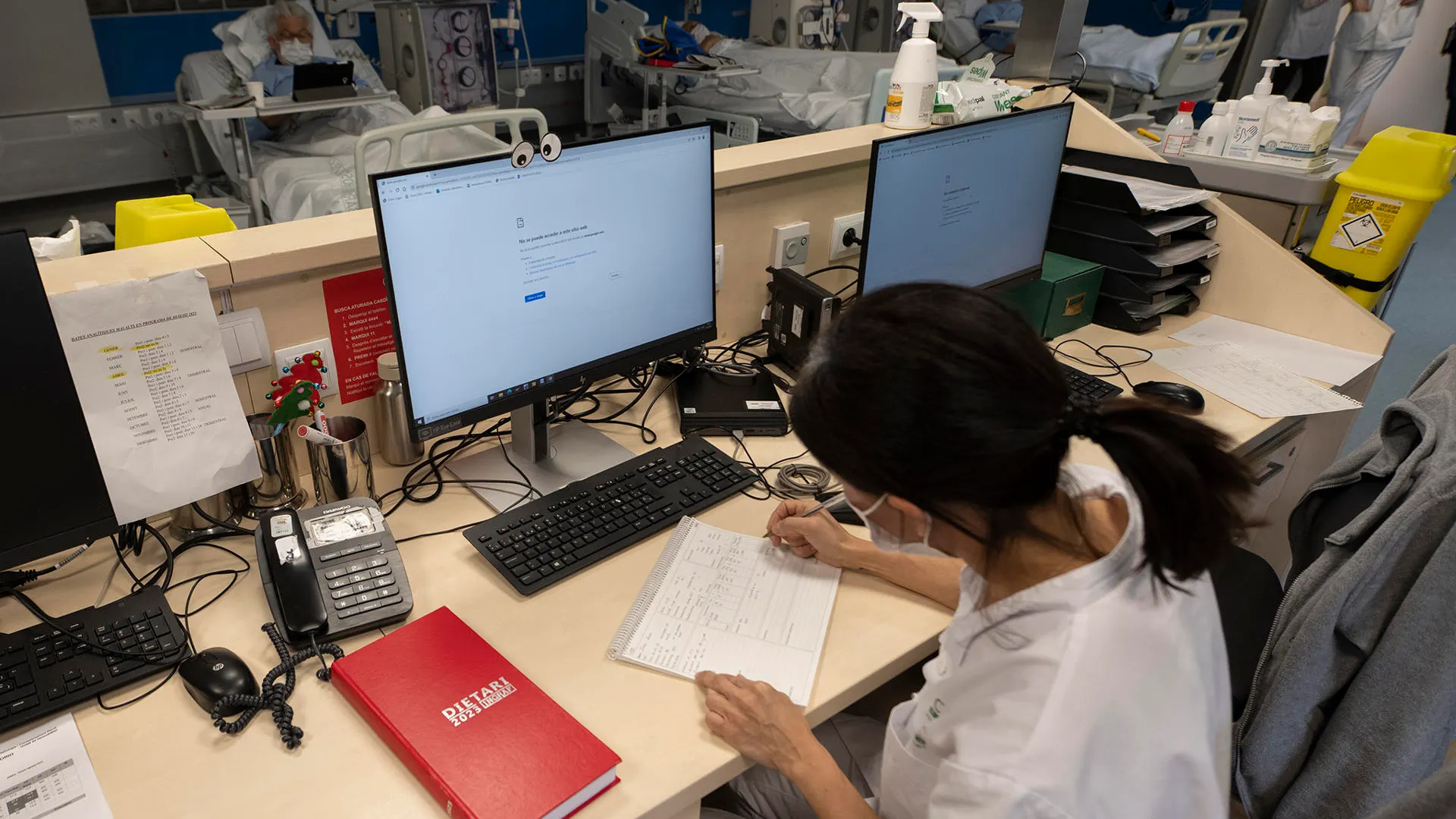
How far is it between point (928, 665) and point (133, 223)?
46.6 inches

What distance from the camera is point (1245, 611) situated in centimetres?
145

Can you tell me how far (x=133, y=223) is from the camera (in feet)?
3.97

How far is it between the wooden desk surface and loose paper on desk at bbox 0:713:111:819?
1cm

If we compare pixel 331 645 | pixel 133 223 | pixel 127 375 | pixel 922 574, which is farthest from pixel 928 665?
pixel 133 223

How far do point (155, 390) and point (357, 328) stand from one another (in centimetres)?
27

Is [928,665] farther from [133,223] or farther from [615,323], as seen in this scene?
[133,223]

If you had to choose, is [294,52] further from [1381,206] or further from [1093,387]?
[1381,206]

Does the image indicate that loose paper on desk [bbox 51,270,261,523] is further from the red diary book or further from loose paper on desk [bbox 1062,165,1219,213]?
loose paper on desk [bbox 1062,165,1219,213]

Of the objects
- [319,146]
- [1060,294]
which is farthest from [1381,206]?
[319,146]

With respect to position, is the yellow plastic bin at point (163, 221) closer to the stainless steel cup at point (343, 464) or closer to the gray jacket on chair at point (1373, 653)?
the stainless steel cup at point (343, 464)

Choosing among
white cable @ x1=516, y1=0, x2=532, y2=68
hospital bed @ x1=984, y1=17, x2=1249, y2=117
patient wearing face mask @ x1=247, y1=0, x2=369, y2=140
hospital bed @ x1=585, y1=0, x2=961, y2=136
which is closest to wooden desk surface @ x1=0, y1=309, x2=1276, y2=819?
patient wearing face mask @ x1=247, y1=0, x2=369, y2=140

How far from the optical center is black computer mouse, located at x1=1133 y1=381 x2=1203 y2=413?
60.7 inches

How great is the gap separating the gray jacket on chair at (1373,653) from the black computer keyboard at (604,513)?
0.71 m

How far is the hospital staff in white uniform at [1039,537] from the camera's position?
0.67m
